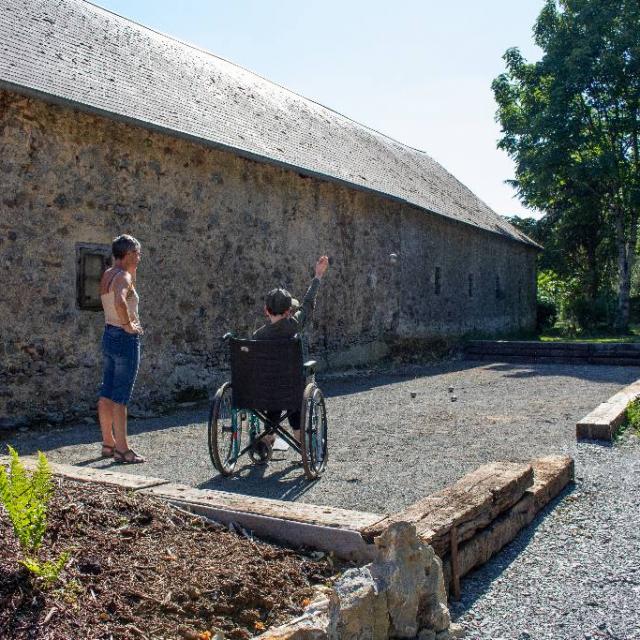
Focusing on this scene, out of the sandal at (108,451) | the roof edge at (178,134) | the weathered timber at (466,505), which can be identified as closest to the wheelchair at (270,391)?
→ the sandal at (108,451)

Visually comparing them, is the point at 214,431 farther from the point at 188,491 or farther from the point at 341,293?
the point at 341,293

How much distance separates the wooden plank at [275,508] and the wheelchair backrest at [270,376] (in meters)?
1.45

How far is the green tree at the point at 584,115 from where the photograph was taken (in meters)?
24.8

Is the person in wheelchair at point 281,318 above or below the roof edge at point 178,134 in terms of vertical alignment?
below

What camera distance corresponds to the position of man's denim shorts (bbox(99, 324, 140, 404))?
5.91 m

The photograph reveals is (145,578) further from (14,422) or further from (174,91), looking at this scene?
(174,91)

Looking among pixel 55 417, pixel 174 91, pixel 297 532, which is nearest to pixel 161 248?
pixel 55 417

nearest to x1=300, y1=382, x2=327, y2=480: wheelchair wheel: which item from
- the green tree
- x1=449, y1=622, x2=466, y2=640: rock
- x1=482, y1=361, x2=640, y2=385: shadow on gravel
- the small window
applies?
x1=449, y1=622, x2=466, y2=640: rock

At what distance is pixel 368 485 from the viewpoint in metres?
5.11

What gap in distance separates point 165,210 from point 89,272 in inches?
60.0

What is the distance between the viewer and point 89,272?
8781mm

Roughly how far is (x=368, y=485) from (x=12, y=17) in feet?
25.6

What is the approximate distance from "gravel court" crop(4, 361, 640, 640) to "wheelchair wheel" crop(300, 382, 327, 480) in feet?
0.39

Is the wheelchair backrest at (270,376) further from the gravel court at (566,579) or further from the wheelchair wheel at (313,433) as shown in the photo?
the gravel court at (566,579)
